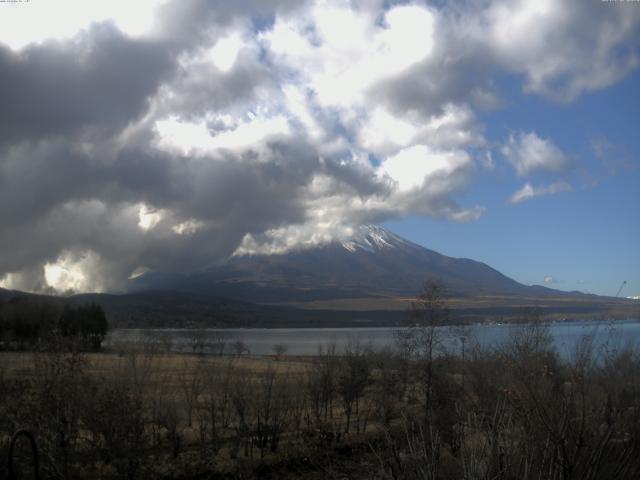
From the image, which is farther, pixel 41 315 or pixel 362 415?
pixel 41 315

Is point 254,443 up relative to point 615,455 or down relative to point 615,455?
down

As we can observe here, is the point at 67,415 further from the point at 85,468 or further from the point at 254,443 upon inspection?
the point at 254,443

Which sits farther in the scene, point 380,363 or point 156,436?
point 380,363

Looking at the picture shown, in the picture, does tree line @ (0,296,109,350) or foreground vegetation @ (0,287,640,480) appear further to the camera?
tree line @ (0,296,109,350)

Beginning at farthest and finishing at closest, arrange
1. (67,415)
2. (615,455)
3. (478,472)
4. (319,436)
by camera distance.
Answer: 1. (319,436)
2. (67,415)
3. (615,455)
4. (478,472)

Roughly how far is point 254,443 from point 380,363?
12.0 m

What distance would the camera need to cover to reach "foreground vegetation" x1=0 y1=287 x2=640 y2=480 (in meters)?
6.90

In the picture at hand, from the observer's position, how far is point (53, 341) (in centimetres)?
1395

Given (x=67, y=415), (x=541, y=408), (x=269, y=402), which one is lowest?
(x=269, y=402)

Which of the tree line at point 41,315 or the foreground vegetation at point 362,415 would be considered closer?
the foreground vegetation at point 362,415

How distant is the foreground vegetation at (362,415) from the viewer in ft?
22.6

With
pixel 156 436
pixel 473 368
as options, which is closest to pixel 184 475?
pixel 156 436

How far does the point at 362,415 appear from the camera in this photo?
3225 cm

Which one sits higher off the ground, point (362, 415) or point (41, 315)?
point (41, 315)
